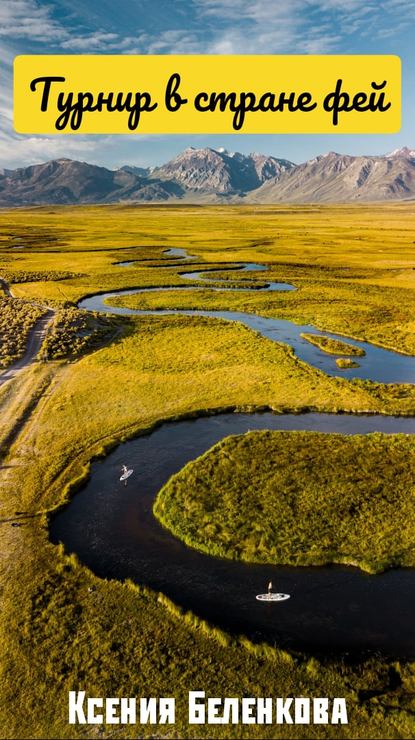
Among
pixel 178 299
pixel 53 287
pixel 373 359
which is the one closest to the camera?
pixel 373 359

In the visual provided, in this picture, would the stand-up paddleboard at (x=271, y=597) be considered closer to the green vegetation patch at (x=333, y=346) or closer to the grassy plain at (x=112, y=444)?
the grassy plain at (x=112, y=444)

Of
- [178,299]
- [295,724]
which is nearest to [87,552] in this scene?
[295,724]

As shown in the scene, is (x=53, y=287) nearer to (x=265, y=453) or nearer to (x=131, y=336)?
(x=131, y=336)

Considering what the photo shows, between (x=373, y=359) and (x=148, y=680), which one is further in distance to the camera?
(x=373, y=359)

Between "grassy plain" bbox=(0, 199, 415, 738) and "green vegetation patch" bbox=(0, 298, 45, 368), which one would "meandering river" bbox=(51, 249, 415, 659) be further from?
"green vegetation patch" bbox=(0, 298, 45, 368)

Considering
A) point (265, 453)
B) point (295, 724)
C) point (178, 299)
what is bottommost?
point (295, 724)

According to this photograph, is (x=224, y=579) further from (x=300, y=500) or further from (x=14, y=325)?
(x=14, y=325)

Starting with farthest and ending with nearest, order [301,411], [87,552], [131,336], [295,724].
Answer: [131,336]
[301,411]
[87,552]
[295,724]
